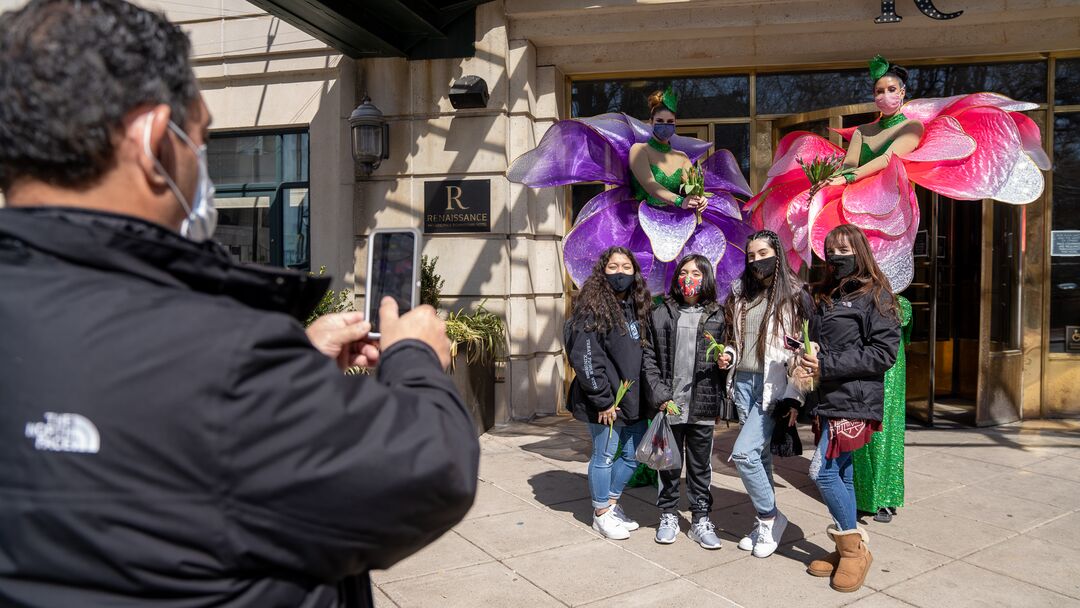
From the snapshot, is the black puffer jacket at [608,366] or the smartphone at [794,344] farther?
the black puffer jacket at [608,366]

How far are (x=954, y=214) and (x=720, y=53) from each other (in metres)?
3.10

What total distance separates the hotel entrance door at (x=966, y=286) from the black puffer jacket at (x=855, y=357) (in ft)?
12.4

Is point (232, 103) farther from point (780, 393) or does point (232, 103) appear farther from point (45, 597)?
point (45, 597)

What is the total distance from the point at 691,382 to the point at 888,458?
1491 millimetres

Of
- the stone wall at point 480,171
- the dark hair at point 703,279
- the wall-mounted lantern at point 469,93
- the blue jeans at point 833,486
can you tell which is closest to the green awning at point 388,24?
the stone wall at point 480,171

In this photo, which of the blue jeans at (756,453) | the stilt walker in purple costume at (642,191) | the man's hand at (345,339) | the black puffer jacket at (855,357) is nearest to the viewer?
the man's hand at (345,339)

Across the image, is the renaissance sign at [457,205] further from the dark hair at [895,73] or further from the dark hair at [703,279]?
the dark hair at [895,73]

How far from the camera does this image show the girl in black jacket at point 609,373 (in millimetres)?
4488

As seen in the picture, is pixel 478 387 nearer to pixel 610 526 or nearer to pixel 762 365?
pixel 610 526

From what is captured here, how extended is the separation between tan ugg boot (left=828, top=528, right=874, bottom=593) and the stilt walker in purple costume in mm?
2061

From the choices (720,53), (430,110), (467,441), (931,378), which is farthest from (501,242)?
(467,441)

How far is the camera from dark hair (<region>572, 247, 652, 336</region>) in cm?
453

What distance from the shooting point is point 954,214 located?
26.0 feet

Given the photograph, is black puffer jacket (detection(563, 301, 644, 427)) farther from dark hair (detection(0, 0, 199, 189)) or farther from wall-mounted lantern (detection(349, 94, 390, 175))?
wall-mounted lantern (detection(349, 94, 390, 175))
